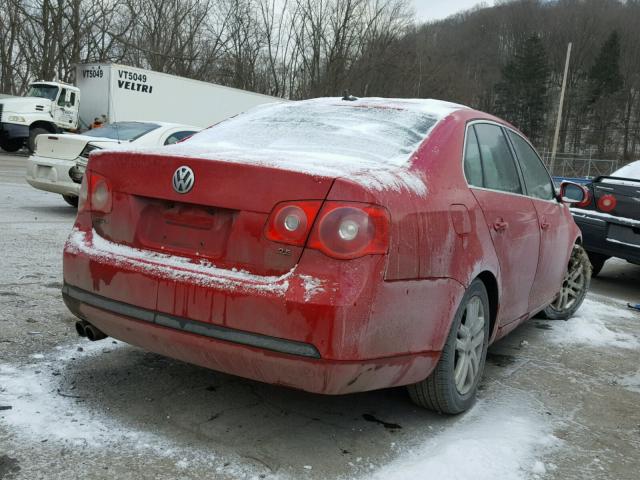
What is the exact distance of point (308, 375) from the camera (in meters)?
2.25

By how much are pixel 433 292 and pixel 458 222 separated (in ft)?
1.28

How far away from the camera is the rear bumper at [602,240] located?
6160mm

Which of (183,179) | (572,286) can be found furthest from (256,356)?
(572,286)

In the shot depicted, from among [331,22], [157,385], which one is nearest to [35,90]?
[157,385]

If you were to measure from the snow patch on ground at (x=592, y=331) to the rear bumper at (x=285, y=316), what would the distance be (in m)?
2.35

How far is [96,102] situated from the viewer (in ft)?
68.2

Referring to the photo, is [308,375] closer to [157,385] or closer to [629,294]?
[157,385]

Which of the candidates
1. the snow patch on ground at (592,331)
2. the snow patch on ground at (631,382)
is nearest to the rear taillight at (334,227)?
the snow patch on ground at (631,382)

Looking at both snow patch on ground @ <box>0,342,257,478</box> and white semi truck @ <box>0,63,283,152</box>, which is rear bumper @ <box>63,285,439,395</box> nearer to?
snow patch on ground @ <box>0,342,257,478</box>

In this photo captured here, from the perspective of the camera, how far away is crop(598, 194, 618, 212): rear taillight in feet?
20.8

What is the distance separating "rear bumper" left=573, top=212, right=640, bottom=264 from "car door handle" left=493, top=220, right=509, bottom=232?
3.56 m

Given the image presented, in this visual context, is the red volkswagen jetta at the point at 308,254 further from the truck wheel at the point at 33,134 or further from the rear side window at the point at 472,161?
the truck wheel at the point at 33,134

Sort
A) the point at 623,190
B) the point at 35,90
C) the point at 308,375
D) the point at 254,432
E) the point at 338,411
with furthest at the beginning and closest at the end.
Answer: the point at 35,90 → the point at 623,190 → the point at 338,411 → the point at 254,432 → the point at 308,375

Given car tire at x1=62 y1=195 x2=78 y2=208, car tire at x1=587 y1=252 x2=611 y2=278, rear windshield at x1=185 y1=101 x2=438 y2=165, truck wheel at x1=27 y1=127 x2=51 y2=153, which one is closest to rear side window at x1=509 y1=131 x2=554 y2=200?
rear windshield at x1=185 y1=101 x2=438 y2=165
